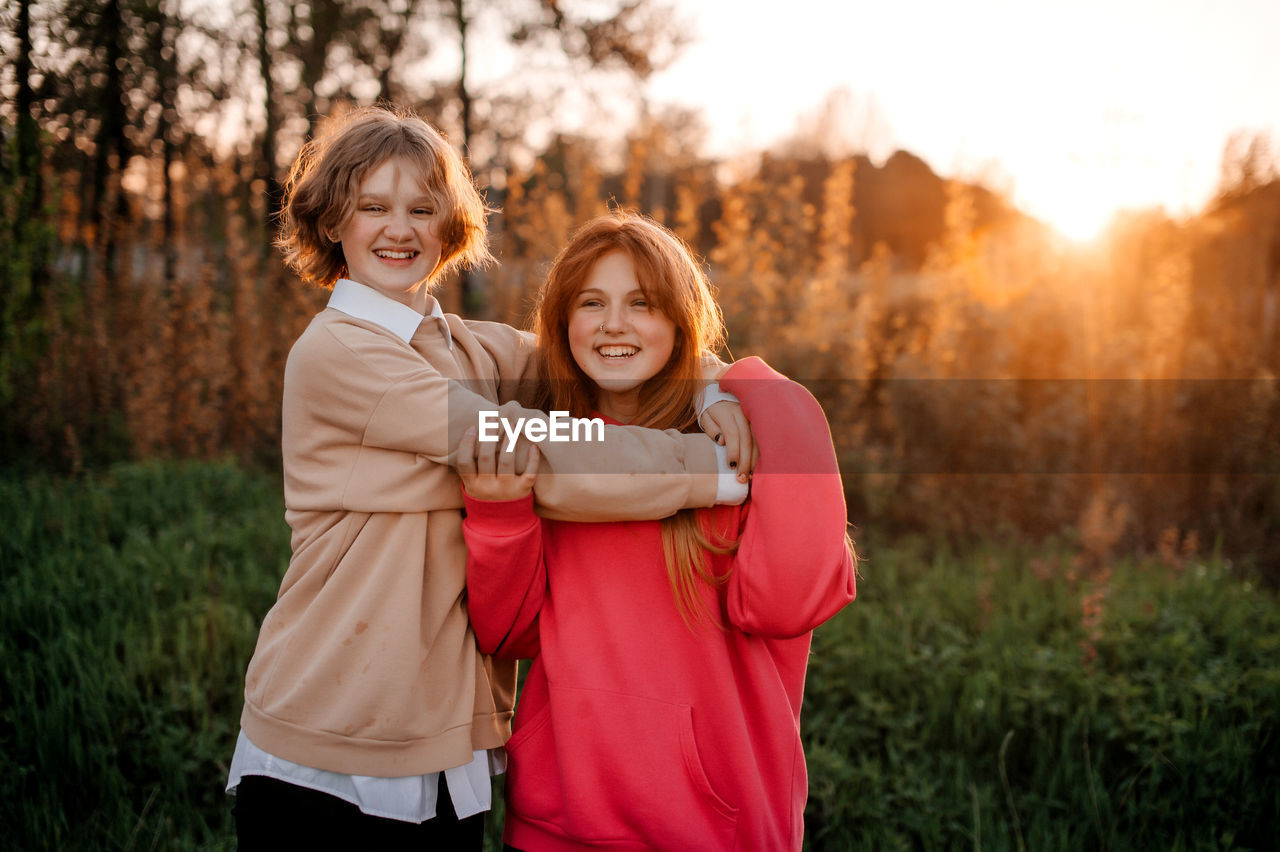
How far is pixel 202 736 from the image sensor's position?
2797 millimetres

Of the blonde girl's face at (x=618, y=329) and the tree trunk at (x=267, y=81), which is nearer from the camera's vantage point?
the blonde girl's face at (x=618, y=329)

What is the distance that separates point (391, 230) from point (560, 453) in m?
0.59

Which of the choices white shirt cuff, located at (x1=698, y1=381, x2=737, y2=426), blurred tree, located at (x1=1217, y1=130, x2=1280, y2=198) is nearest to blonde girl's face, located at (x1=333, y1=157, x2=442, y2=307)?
white shirt cuff, located at (x1=698, y1=381, x2=737, y2=426)

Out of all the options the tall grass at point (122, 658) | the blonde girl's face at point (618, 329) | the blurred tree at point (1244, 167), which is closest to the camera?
the blonde girl's face at point (618, 329)

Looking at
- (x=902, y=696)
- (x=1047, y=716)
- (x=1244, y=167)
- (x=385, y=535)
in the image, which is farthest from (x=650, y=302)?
(x=1244, y=167)

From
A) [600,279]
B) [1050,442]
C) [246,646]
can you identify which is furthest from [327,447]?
[1050,442]

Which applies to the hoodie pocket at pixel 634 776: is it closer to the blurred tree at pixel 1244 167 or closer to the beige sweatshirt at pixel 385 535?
the beige sweatshirt at pixel 385 535

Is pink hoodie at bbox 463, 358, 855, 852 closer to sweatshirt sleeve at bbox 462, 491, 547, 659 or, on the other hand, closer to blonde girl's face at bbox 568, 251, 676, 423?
sweatshirt sleeve at bbox 462, 491, 547, 659

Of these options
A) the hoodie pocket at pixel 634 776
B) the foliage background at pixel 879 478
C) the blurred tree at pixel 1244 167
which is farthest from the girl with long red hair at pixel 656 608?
the blurred tree at pixel 1244 167

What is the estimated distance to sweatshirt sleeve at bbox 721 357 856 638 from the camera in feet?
4.79

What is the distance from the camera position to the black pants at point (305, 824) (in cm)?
148

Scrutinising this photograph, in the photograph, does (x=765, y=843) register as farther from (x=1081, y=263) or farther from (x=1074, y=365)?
(x=1081, y=263)

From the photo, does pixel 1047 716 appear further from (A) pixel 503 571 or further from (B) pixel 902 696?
(A) pixel 503 571

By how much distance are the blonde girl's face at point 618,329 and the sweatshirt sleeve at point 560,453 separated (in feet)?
0.62
